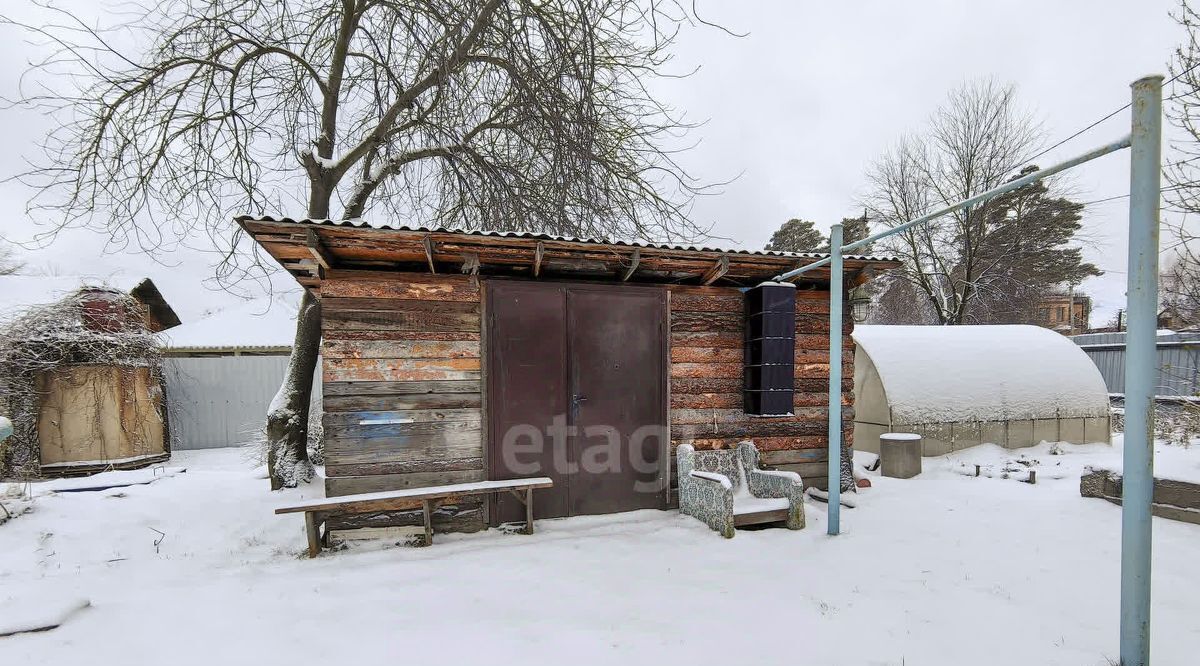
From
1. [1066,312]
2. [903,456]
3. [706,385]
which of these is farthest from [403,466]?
[1066,312]

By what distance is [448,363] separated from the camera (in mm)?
4238

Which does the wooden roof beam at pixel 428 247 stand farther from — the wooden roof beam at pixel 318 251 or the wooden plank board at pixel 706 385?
the wooden plank board at pixel 706 385

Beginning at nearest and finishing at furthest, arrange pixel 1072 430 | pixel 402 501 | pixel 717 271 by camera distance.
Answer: pixel 402 501 → pixel 717 271 → pixel 1072 430

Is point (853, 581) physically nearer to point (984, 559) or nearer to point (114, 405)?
point (984, 559)

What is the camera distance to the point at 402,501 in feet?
12.8

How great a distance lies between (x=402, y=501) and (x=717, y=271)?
340 cm

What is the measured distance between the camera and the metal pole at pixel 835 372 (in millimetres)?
3904

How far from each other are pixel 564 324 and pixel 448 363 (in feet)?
3.66

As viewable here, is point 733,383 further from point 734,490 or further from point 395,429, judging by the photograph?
point 395,429

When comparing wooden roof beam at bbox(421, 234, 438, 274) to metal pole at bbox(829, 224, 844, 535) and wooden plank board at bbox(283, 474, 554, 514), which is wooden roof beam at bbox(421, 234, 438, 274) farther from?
metal pole at bbox(829, 224, 844, 535)

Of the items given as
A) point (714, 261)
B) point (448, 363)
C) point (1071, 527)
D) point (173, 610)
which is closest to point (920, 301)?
point (1071, 527)

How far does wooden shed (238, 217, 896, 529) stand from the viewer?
4.01m

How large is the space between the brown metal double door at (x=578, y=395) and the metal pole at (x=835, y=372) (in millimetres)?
1500

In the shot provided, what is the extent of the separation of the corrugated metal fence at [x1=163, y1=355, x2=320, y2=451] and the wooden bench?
688 centimetres
